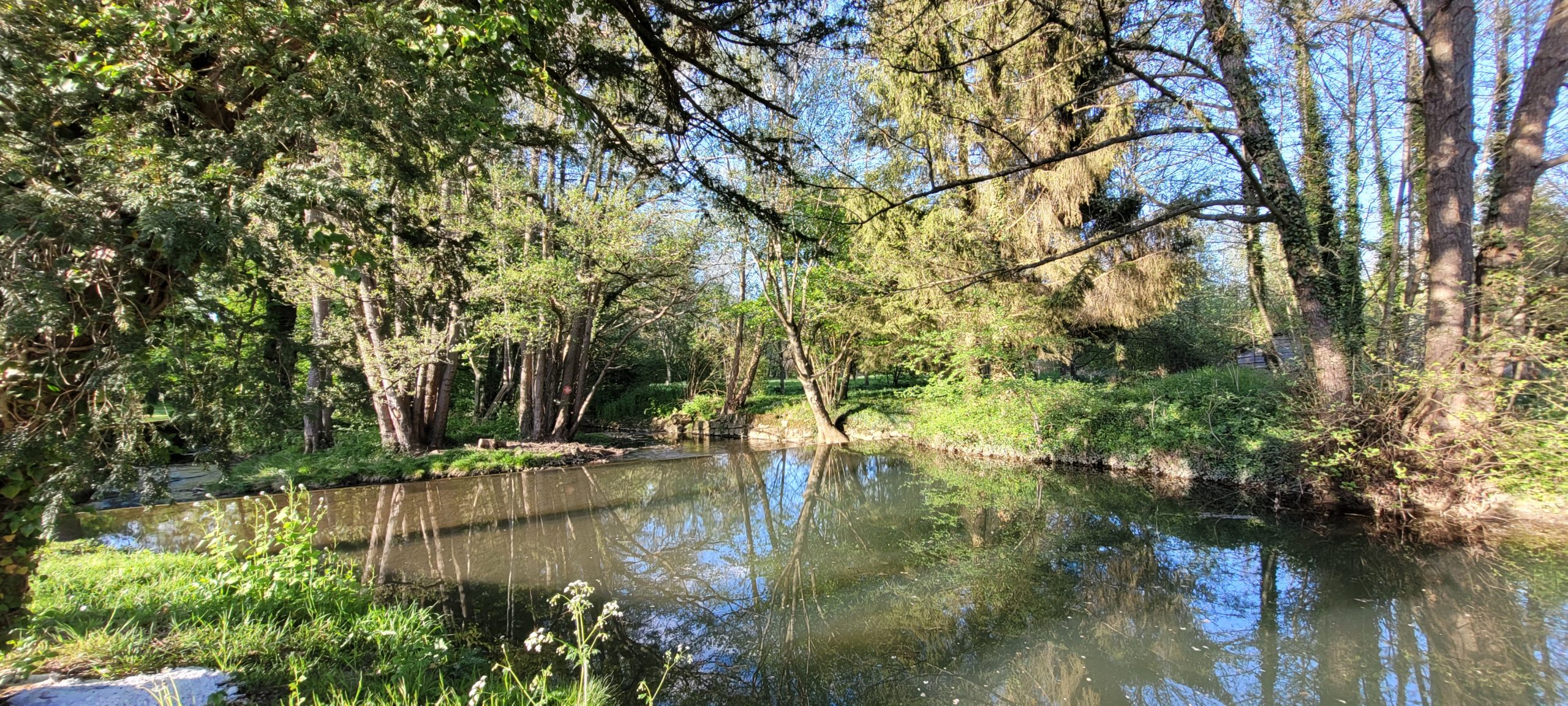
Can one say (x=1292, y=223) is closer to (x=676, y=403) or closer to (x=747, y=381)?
(x=747, y=381)

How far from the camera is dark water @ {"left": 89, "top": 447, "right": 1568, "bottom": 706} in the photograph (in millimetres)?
3783

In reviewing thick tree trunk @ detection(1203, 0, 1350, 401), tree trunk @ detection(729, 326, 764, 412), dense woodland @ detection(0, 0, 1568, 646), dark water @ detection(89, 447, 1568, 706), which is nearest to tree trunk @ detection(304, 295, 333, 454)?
dense woodland @ detection(0, 0, 1568, 646)

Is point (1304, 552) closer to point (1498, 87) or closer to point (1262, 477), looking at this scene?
point (1262, 477)

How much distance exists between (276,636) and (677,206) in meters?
11.5

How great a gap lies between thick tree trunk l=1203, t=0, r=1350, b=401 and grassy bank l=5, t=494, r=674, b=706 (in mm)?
8292

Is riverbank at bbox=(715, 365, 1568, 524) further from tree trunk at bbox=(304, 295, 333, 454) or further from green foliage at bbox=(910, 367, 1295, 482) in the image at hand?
tree trunk at bbox=(304, 295, 333, 454)

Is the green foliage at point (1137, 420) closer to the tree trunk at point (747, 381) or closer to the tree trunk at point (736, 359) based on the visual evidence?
the tree trunk at point (747, 381)

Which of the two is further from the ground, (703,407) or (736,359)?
(736,359)

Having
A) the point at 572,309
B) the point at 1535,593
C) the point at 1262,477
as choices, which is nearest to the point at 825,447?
the point at 572,309

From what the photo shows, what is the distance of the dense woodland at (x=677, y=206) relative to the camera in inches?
84.3

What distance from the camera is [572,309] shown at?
13977 mm

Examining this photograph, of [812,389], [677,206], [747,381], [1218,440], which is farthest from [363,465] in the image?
[1218,440]

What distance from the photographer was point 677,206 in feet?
45.1

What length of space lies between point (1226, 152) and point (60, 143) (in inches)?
359
